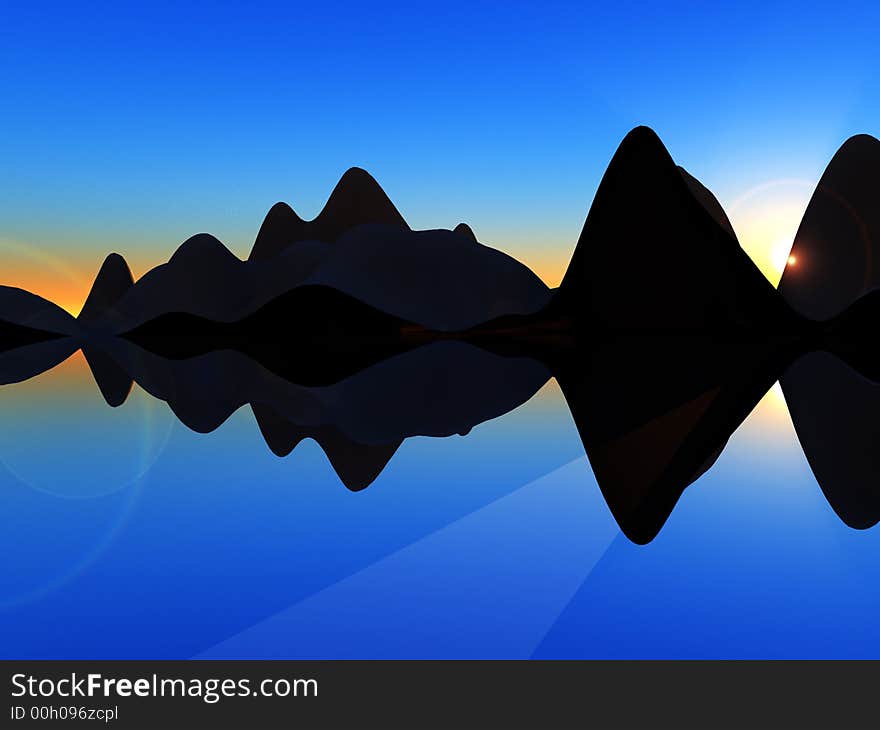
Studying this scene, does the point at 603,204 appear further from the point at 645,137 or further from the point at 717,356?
the point at 717,356

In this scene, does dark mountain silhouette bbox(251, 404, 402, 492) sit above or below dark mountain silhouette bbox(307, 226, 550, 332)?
below

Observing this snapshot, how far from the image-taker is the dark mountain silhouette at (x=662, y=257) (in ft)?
66.4

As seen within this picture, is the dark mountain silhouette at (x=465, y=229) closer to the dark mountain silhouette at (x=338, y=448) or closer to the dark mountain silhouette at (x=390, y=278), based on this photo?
the dark mountain silhouette at (x=390, y=278)

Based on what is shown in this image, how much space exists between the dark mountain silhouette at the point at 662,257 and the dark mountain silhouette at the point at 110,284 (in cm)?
3874

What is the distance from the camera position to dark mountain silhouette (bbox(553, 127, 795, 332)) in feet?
66.4

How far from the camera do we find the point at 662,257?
21.7m

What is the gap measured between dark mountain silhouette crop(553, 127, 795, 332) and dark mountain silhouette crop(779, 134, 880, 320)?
4.40 m

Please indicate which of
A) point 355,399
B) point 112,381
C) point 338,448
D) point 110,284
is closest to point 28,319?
point 110,284

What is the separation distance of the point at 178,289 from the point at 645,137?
2740cm

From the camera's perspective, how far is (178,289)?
38500 mm

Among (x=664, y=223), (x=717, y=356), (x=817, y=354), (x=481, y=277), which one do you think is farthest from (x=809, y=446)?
(x=481, y=277)

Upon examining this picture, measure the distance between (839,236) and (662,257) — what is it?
7847mm

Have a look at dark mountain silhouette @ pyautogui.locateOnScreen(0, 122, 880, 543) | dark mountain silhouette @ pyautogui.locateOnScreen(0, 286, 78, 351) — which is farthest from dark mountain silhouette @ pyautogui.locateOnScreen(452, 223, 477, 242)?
dark mountain silhouette @ pyautogui.locateOnScreen(0, 286, 78, 351)

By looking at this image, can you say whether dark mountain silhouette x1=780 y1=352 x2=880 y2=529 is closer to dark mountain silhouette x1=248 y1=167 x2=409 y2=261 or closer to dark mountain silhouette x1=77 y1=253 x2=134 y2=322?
dark mountain silhouette x1=248 y1=167 x2=409 y2=261
